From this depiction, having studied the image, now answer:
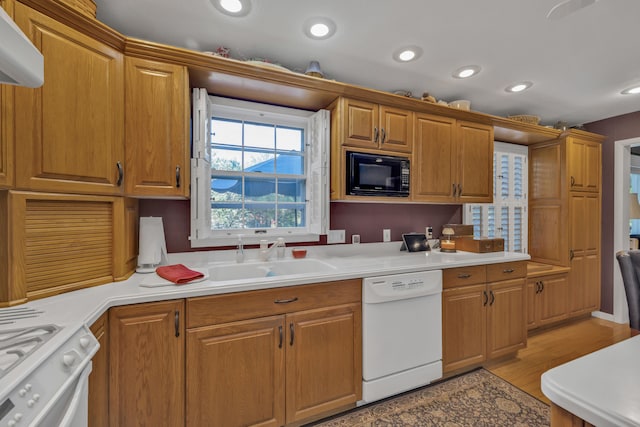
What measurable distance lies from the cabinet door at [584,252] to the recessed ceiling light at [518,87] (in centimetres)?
154

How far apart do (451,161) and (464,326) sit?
4.62 ft

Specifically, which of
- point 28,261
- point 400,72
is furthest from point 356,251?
point 28,261

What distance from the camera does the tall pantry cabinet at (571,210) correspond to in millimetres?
3174

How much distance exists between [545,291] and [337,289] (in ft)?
9.03

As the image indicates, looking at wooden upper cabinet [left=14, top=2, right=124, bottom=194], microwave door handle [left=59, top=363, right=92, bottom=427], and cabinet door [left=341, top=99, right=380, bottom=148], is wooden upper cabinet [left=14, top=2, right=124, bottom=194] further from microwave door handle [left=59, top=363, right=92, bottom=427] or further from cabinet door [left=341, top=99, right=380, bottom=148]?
cabinet door [left=341, top=99, right=380, bottom=148]

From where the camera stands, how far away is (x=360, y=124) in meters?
2.17

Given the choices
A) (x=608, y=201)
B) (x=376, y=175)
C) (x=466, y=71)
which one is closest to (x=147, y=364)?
(x=376, y=175)

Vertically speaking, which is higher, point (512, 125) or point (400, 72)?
point (400, 72)

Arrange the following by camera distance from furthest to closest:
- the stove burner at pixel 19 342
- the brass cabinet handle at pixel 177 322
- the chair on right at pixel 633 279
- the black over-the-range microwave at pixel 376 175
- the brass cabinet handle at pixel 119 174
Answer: the black over-the-range microwave at pixel 376 175 < the brass cabinet handle at pixel 119 174 < the brass cabinet handle at pixel 177 322 < the chair on right at pixel 633 279 < the stove burner at pixel 19 342

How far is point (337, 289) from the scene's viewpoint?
5.54ft

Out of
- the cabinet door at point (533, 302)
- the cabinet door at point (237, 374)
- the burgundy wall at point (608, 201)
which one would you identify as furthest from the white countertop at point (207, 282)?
the burgundy wall at point (608, 201)

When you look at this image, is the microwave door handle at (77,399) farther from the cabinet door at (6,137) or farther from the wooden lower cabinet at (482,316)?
the wooden lower cabinet at (482,316)

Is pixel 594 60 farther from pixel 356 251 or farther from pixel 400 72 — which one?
pixel 356 251

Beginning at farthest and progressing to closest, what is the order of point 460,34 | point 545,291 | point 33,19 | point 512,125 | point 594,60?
point 545,291, point 512,125, point 594,60, point 460,34, point 33,19
